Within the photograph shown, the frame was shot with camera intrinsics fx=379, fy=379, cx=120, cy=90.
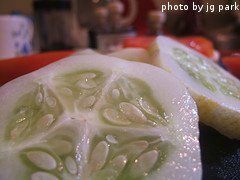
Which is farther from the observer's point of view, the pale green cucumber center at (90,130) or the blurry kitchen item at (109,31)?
the blurry kitchen item at (109,31)

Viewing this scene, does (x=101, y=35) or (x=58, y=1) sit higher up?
(x=58, y=1)

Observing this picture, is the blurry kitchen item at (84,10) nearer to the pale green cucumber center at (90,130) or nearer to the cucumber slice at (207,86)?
the cucumber slice at (207,86)

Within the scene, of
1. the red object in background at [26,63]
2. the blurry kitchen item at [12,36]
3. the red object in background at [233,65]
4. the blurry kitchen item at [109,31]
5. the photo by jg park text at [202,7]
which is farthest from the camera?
the photo by jg park text at [202,7]

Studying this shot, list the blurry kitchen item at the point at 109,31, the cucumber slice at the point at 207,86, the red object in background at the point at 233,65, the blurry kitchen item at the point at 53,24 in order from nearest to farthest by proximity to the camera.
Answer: the cucumber slice at the point at 207,86 → the red object in background at the point at 233,65 → the blurry kitchen item at the point at 109,31 → the blurry kitchen item at the point at 53,24

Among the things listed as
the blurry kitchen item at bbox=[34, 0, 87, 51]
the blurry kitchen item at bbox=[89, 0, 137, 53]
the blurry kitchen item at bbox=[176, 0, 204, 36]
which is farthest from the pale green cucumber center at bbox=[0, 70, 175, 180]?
the blurry kitchen item at bbox=[176, 0, 204, 36]

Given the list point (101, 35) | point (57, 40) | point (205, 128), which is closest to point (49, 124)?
point (205, 128)

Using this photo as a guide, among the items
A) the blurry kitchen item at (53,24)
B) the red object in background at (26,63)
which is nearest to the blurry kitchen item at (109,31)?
the blurry kitchen item at (53,24)

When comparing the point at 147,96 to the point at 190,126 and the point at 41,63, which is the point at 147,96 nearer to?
the point at 190,126
